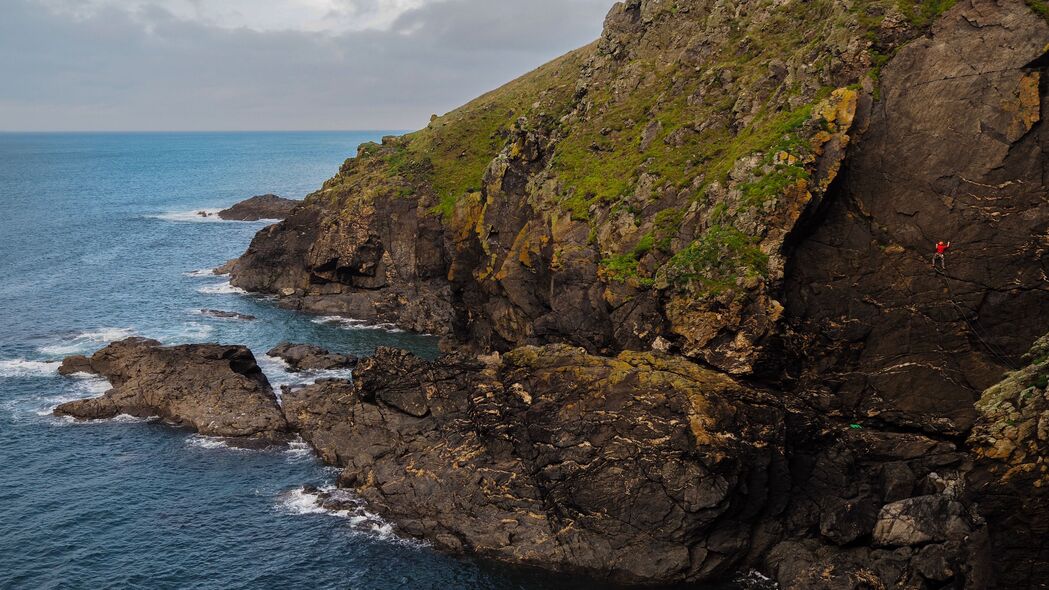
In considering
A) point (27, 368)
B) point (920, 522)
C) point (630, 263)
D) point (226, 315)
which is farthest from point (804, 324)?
point (27, 368)

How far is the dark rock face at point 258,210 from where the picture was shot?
18688 centimetres

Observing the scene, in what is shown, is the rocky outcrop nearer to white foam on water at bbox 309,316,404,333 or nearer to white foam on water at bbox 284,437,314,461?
white foam on water at bbox 284,437,314,461

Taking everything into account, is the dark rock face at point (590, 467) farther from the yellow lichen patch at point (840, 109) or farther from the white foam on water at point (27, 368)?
the white foam on water at point (27, 368)

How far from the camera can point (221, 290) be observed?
11844cm

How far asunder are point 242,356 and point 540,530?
40802 millimetres

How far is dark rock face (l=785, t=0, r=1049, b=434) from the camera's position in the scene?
161 feet

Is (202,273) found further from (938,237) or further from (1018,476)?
(1018,476)

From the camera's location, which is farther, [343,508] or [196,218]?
[196,218]

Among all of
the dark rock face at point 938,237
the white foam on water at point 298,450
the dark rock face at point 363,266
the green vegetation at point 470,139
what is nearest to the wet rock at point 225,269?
the dark rock face at point 363,266

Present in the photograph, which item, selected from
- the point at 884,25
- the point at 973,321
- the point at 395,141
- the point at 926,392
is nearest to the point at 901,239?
the point at 973,321

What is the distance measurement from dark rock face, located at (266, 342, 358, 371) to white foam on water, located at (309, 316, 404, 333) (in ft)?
42.6

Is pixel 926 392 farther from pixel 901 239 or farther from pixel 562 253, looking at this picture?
pixel 562 253

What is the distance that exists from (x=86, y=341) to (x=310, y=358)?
29749mm

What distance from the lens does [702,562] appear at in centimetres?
4794
